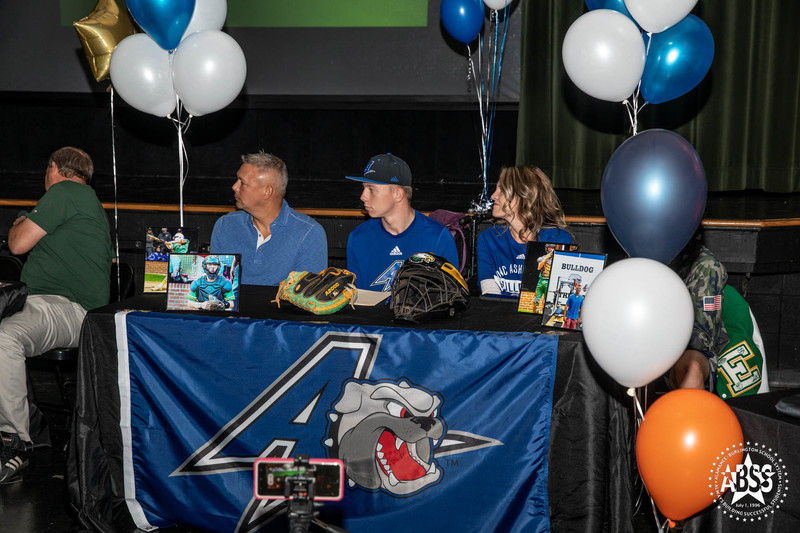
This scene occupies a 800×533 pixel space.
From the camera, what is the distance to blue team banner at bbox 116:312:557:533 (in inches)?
86.7

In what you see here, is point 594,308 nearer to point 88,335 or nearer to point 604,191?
point 604,191

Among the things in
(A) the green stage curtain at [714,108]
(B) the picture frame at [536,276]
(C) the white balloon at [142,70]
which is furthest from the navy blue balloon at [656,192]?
(A) the green stage curtain at [714,108]

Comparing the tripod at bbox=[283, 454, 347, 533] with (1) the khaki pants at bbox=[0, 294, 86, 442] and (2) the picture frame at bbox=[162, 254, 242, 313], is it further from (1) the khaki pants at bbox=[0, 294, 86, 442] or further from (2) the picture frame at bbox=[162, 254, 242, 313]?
(1) the khaki pants at bbox=[0, 294, 86, 442]

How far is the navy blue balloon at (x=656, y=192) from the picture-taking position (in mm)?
2076

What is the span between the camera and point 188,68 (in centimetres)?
290

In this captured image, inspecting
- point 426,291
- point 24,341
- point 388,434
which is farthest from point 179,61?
point 388,434

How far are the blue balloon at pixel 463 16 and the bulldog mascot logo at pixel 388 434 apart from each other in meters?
3.28

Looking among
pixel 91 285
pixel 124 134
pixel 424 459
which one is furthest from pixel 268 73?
pixel 424 459

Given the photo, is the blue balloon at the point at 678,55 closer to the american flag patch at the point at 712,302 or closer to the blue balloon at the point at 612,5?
the blue balloon at the point at 612,5

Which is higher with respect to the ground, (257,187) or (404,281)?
(257,187)

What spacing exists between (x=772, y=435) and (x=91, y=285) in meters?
2.86

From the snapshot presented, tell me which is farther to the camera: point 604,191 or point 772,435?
point 604,191

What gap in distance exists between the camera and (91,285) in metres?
3.35

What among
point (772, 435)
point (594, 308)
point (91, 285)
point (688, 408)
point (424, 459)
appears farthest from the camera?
point (91, 285)
